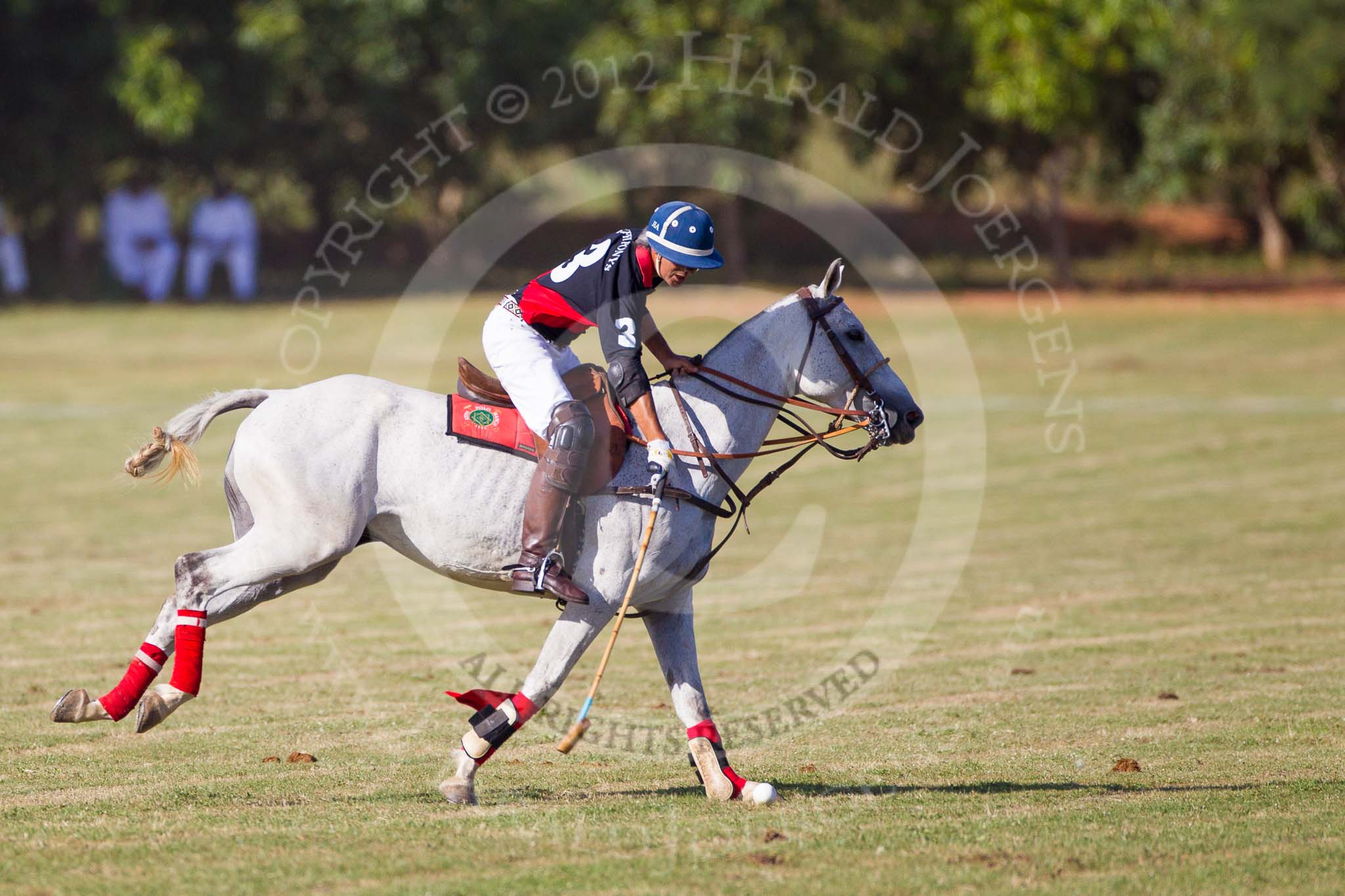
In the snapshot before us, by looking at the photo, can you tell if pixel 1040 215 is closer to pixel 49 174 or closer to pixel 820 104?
pixel 820 104

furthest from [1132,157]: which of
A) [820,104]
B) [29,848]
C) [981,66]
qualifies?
[29,848]

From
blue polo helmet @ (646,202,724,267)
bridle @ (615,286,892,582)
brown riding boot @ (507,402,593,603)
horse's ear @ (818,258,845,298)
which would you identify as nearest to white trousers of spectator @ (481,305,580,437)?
brown riding boot @ (507,402,593,603)

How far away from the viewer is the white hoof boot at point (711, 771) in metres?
7.57

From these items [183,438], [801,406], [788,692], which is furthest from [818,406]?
[183,438]

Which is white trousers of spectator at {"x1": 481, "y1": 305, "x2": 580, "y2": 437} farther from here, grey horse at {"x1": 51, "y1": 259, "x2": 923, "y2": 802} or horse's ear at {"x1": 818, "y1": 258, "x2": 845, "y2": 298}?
horse's ear at {"x1": 818, "y1": 258, "x2": 845, "y2": 298}

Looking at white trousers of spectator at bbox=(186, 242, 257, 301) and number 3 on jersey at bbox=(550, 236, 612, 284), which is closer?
number 3 on jersey at bbox=(550, 236, 612, 284)

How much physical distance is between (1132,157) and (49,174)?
1189 inches

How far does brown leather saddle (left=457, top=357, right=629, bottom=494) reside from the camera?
7.53m

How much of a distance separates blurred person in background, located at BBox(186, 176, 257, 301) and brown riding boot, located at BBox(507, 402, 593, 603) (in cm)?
3499

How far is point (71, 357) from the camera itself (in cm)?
3247

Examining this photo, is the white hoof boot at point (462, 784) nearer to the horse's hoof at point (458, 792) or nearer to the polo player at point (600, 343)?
the horse's hoof at point (458, 792)

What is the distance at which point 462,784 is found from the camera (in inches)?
290

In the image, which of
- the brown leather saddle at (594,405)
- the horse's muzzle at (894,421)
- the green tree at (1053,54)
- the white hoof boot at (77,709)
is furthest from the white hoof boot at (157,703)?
the green tree at (1053,54)

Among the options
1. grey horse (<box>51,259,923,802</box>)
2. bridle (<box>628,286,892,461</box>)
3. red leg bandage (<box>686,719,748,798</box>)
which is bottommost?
red leg bandage (<box>686,719,748,798</box>)
